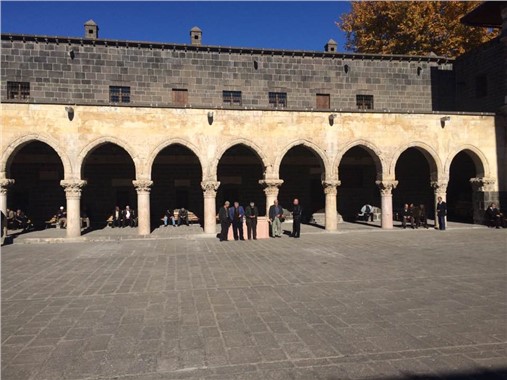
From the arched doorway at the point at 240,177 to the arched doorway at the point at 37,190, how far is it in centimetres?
892

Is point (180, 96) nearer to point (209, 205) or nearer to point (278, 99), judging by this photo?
point (278, 99)

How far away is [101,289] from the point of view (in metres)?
7.20

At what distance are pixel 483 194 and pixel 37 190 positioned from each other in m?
23.5

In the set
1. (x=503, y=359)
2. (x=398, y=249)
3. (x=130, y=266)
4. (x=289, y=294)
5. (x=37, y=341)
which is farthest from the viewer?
(x=398, y=249)

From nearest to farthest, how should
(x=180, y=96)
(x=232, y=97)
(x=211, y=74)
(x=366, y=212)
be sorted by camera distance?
(x=180, y=96) → (x=211, y=74) → (x=366, y=212) → (x=232, y=97)

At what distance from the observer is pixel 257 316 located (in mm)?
5500

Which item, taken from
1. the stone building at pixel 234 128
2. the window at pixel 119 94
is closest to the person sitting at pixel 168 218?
the stone building at pixel 234 128

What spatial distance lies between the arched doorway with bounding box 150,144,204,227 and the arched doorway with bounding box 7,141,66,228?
16.7ft

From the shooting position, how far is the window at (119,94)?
20.4 metres

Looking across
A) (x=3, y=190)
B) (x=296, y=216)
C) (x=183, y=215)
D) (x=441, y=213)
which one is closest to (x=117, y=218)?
(x=183, y=215)

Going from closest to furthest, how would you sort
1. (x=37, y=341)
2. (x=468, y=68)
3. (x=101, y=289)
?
1. (x=37, y=341)
2. (x=101, y=289)
3. (x=468, y=68)

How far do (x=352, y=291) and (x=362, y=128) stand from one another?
1168 cm

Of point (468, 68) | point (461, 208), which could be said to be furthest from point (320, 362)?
point (468, 68)

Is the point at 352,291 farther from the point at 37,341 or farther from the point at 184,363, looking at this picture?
the point at 37,341
